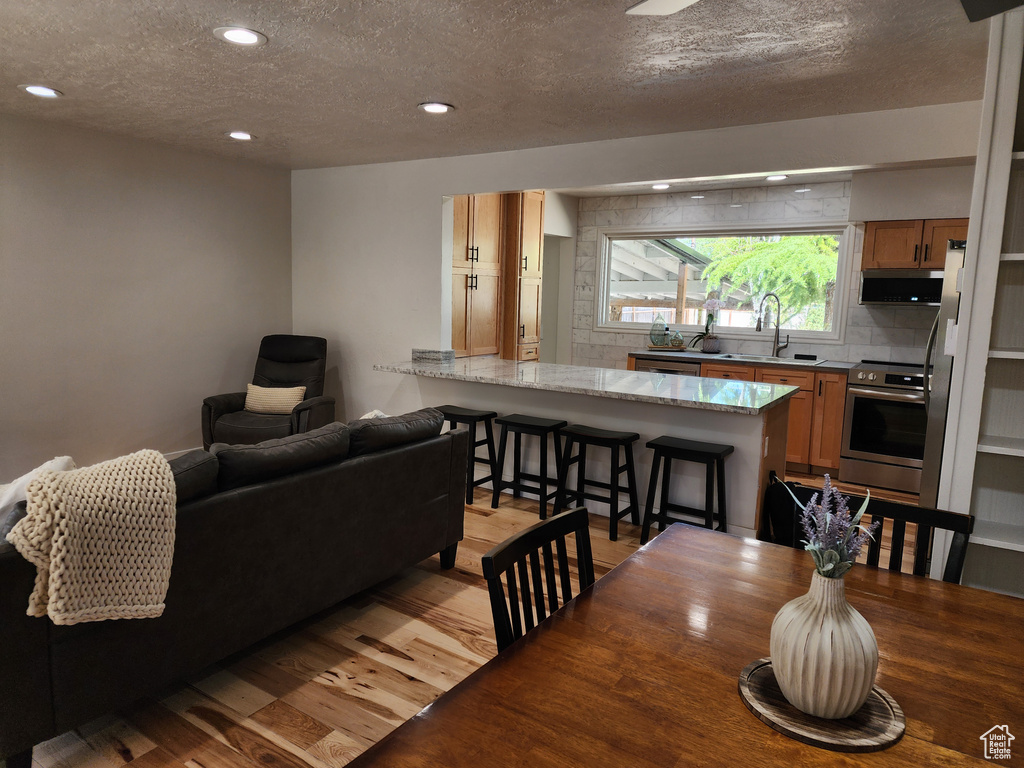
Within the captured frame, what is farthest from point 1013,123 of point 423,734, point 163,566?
point 163,566

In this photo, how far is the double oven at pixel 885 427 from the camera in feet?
15.9

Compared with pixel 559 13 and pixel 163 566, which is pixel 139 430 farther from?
pixel 559 13

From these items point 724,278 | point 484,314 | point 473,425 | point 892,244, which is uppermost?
point 892,244

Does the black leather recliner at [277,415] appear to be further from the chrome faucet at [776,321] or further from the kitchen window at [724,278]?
the chrome faucet at [776,321]

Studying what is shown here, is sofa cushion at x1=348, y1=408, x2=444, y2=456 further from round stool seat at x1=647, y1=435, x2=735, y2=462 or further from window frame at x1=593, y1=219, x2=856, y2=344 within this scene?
window frame at x1=593, y1=219, x2=856, y2=344

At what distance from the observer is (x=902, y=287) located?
16.7 ft

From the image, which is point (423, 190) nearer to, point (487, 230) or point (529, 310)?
point (487, 230)

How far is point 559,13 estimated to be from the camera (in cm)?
235

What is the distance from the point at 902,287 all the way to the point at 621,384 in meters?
2.58

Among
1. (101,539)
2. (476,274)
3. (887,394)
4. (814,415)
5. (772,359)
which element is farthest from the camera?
(772,359)

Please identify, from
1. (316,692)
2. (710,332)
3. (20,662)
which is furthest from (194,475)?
(710,332)

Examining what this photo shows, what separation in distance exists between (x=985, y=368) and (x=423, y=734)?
2454mm

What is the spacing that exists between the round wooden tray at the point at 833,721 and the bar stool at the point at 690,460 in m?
2.42

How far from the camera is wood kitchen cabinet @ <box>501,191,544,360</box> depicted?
5.98 meters
